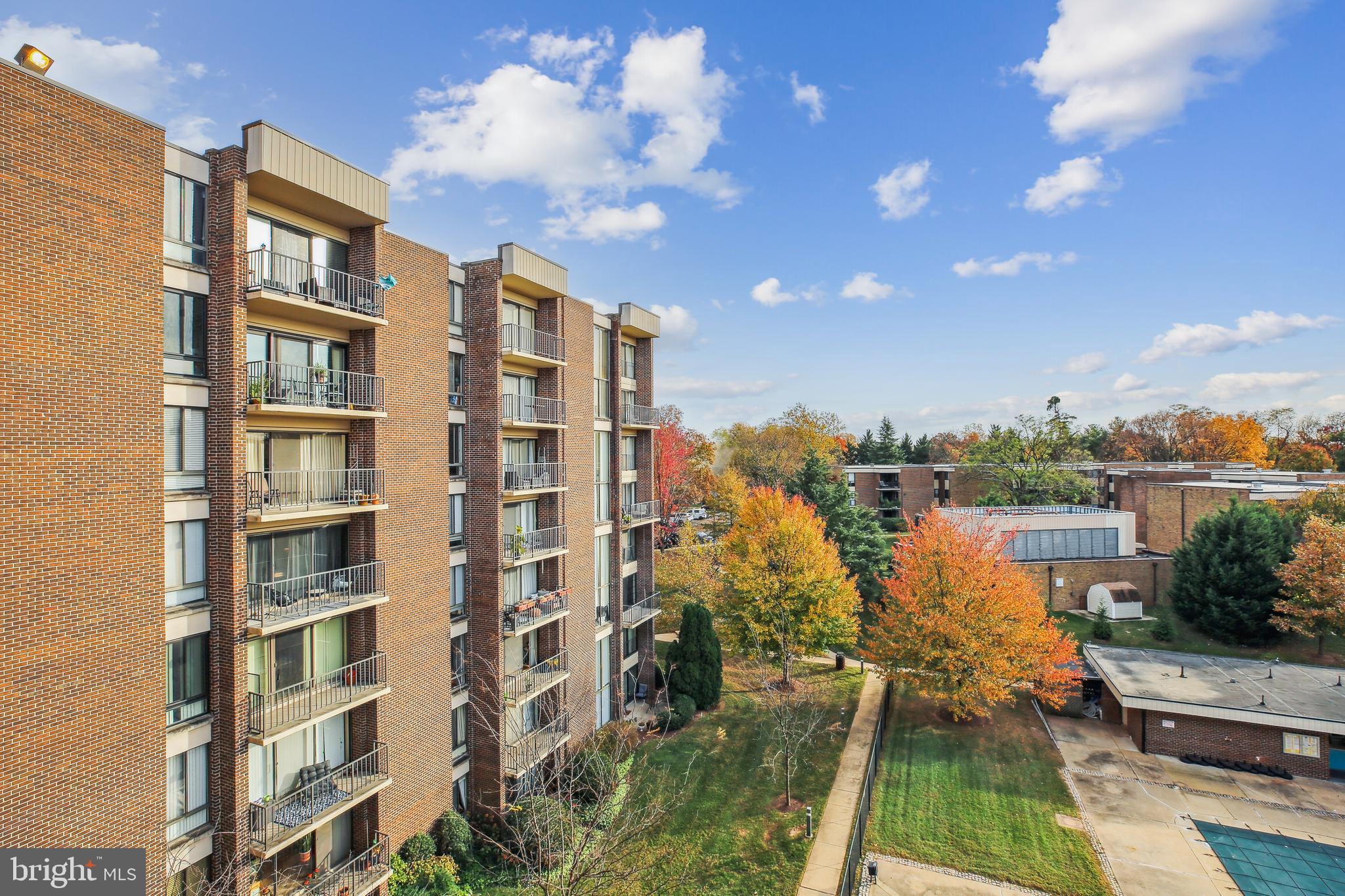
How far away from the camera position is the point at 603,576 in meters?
24.5

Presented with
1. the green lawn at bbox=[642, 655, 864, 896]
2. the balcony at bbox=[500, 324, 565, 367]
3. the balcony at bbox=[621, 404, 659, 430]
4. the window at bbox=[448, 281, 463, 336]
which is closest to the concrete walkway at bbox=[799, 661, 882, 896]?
the green lawn at bbox=[642, 655, 864, 896]

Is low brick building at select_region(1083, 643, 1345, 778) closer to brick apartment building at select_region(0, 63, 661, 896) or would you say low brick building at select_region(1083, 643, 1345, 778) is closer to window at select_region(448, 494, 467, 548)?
brick apartment building at select_region(0, 63, 661, 896)

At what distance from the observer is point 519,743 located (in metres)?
18.0

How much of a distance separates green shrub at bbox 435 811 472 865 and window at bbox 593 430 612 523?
1059 centimetres

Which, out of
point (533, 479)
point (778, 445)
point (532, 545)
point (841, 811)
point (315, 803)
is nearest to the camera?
point (315, 803)

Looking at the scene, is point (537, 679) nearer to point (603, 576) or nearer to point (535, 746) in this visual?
point (535, 746)

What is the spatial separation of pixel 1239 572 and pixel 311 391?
3687 cm

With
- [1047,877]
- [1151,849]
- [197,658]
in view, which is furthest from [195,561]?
[1151,849]

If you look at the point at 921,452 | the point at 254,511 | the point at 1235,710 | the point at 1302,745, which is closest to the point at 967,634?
the point at 1235,710

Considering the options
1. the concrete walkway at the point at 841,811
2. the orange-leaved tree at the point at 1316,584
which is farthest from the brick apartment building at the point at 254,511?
the orange-leaved tree at the point at 1316,584

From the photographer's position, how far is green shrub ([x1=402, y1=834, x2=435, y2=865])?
15133 mm

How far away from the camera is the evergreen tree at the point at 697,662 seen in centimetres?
2552

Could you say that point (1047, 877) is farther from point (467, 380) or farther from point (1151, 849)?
point (467, 380)

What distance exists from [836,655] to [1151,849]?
1571 centimetres
